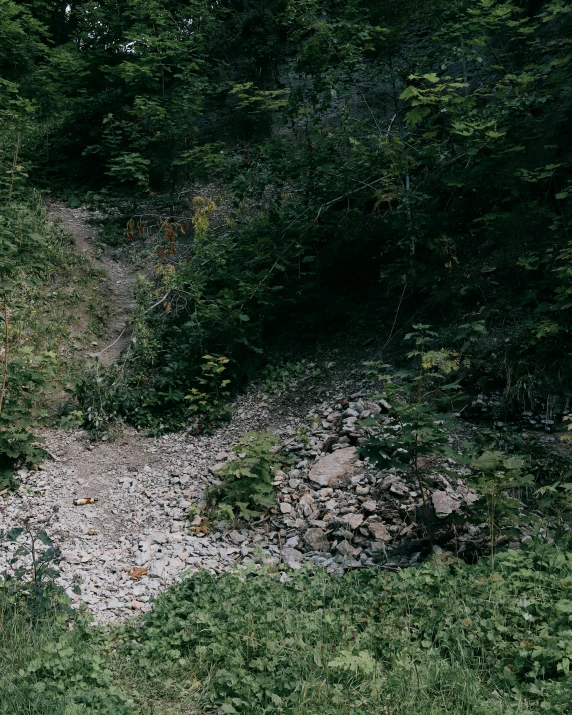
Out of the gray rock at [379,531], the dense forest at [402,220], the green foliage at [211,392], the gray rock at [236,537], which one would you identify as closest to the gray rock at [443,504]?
the gray rock at [379,531]

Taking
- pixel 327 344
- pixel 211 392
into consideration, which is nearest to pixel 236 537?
pixel 211 392

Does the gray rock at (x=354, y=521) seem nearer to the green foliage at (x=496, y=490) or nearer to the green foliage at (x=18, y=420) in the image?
the green foliage at (x=496, y=490)

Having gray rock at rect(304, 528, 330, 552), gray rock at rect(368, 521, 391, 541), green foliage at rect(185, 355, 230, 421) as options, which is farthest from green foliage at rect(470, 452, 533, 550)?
green foliage at rect(185, 355, 230, 421)

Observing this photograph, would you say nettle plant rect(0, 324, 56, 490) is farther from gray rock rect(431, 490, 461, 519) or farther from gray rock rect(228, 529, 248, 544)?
gray rock rect(431, 490, 461, 519)

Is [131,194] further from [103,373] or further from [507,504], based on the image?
[507,504]

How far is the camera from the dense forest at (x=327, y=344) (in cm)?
316

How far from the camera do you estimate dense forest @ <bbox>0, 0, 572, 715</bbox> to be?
3.16 m

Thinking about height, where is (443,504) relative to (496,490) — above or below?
below

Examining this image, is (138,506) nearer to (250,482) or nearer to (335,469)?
(250,482)

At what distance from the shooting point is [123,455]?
668 centimetres

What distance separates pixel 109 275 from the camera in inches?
400

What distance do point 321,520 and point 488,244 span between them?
4.07 m

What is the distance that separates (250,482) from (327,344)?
2796 mm

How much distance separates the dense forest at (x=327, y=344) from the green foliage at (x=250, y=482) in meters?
0.03
